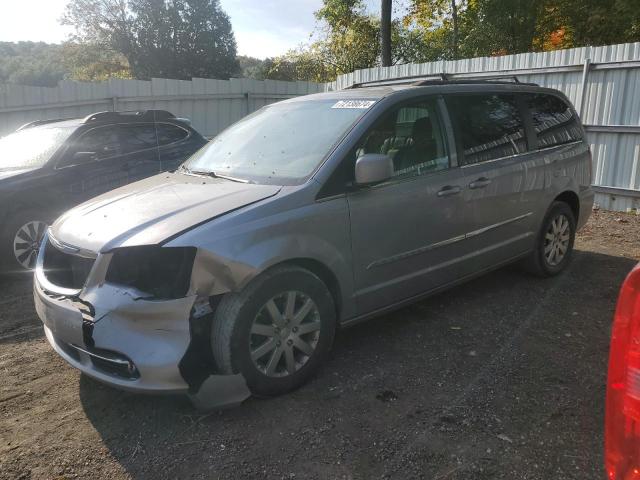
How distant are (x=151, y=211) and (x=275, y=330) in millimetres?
991

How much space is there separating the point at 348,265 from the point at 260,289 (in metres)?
0.68

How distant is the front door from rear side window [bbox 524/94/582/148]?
137cm

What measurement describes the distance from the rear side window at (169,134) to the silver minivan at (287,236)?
271cm

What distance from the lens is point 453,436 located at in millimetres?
Result: 2717

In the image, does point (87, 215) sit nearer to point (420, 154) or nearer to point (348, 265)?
point (348, 265)

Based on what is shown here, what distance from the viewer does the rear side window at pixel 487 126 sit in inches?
160

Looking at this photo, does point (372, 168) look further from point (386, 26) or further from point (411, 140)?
point (386, 26)

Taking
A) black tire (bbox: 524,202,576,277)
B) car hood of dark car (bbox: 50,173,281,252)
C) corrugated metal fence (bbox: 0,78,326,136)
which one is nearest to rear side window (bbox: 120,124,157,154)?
car hood of dark car (bbox: 50,173,281,252)

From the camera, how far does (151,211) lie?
9.99ft

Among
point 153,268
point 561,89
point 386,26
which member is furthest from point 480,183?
point 386,26

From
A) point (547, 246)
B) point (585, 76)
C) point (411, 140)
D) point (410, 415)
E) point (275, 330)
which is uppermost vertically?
point (585, 76)

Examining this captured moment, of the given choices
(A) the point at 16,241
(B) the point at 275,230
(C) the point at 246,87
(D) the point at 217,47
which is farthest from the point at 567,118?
(D) the point at 217,47

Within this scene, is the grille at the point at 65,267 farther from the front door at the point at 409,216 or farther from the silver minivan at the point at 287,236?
the front door at the point at 409,216

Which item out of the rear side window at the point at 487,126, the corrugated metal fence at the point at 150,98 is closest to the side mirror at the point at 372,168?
the rear side window at the point at 487,126
